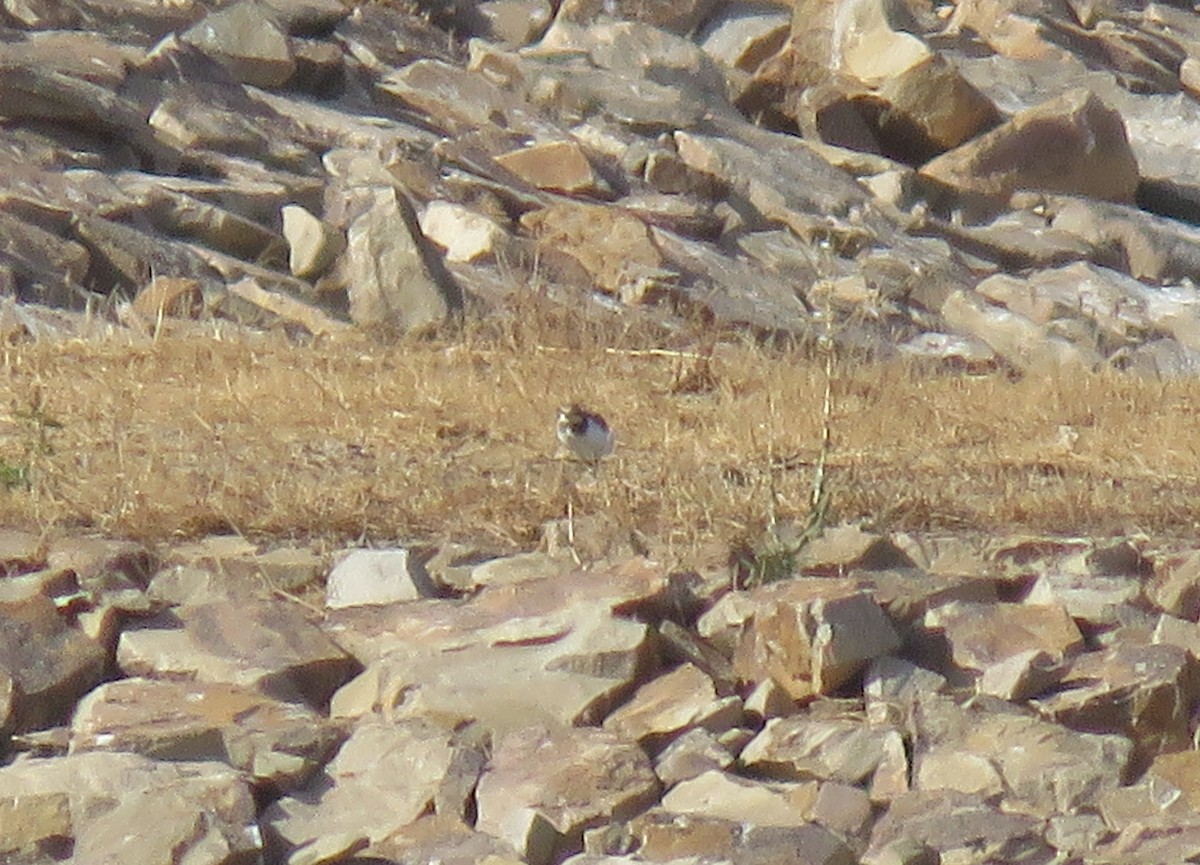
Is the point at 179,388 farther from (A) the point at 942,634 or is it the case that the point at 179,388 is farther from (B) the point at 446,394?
(A) the point at 942,634

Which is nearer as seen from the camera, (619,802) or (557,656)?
(619,802)

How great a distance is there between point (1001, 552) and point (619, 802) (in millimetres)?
1786

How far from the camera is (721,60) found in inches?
693

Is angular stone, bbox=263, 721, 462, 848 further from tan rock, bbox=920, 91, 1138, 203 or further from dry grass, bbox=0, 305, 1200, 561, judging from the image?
tan rock, bbox=920, 91, 1138, 203

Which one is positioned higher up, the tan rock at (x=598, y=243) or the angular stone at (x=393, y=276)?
the angular stone at (x=393, y=276)

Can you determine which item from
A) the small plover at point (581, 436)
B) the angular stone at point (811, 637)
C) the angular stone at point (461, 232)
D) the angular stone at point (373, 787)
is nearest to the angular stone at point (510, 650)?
the angular stone at point (373, 787)

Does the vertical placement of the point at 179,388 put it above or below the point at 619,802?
below

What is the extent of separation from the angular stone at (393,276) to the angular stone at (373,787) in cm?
587

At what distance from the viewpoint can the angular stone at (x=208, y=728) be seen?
4879 millimetres

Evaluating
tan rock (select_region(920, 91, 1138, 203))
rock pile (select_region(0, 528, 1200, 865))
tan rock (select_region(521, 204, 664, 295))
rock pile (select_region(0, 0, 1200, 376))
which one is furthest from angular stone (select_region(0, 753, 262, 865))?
tan rock (select_region(920, 91, 1138, 203))

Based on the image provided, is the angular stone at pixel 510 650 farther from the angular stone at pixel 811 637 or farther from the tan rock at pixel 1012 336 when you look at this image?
the tan rock at pixel 1012 336

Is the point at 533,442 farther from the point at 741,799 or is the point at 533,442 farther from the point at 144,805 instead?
the point at 144,805

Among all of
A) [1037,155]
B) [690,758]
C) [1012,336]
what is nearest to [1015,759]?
[690,758]

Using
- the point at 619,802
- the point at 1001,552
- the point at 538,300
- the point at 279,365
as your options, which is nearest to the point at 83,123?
the point at 538,300
